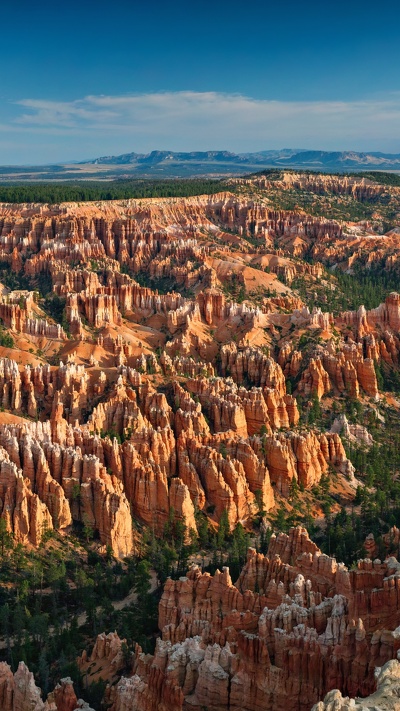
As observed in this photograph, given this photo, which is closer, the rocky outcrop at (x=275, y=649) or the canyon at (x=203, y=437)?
the rocky outcrop at (x=275, y=649)

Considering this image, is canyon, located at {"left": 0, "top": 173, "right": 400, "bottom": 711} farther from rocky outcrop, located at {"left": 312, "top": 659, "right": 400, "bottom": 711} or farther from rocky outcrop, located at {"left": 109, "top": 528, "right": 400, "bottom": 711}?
rocky outcrop, located at {"left": 312, "top": 659, "right": 400, "bottom": 711}

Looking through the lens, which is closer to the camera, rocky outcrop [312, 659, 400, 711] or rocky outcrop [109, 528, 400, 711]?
rocky outcrop [312, 659, 400, 711]

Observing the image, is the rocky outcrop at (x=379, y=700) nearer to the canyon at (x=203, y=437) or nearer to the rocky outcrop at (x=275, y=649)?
the canyon at (x=203, y=437)

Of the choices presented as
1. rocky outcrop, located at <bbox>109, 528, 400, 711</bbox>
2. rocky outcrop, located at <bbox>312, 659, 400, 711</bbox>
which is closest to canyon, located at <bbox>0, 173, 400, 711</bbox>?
rocky outcrop, located at <bbox>109, 528, 400, 711</bbox>

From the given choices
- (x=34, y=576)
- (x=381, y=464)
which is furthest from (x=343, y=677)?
(x=381, y=464)

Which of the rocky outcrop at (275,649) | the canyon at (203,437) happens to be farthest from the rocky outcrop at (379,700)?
the rocky outcrop at (275,649)

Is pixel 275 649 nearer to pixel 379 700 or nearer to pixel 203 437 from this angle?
A: pixel 379 700

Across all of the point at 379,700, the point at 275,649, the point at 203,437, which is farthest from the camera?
the point at 203,437

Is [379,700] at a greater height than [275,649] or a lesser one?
greater

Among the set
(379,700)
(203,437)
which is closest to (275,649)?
(379,700)

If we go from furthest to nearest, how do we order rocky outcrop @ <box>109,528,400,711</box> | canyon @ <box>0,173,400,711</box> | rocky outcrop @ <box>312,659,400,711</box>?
1. canyon @ <box>0,173,400,711</box>
2. rocky outcrop @ <box>109,528,400,711</box>
3. rocky outcrop @ <box>312,659,400,711</box>

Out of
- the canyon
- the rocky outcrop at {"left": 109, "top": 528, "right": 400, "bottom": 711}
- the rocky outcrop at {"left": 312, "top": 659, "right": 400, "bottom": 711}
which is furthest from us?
the canyon

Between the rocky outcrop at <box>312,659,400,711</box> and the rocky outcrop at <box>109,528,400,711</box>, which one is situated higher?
the rocky outcrop at <box>312,659,400,711</box>
